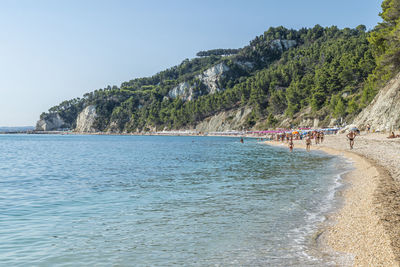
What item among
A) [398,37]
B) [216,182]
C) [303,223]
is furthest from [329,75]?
[303,223]

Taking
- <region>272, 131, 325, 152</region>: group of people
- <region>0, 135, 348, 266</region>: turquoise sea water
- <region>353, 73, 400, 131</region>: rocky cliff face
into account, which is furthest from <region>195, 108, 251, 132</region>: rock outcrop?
<region>0, 135, 348, 266</region>: turquoise sea water

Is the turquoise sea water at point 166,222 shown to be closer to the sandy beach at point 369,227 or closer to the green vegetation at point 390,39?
the sandy beach at point 369,227

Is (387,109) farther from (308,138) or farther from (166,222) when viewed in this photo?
(166,222)

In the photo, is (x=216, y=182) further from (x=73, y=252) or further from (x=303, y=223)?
(x=73, y=252)

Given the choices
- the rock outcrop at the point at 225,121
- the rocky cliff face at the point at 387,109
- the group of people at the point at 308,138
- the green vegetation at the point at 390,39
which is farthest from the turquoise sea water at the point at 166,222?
the rock outcrop at the point at 225,121

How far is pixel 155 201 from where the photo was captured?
14.9 m

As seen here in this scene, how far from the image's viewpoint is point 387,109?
5062 cm

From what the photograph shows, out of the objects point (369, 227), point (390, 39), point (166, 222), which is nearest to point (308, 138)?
point (390, 39)

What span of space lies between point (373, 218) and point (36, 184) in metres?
19.3

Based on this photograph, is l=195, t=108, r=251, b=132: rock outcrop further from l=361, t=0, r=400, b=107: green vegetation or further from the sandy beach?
the sandy beach

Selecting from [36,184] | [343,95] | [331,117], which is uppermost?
[343,95]

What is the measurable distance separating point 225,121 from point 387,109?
104 m

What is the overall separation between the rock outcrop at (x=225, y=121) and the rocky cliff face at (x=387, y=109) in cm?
8812

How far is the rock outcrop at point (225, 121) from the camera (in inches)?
5748
